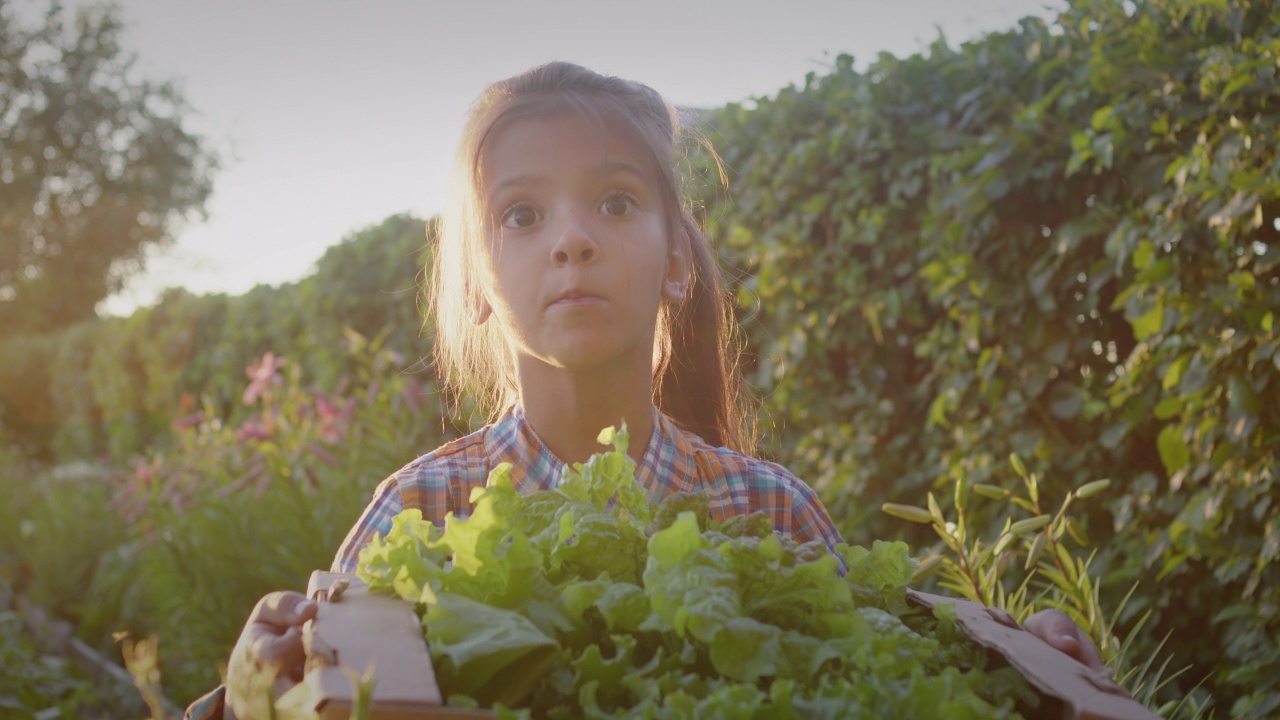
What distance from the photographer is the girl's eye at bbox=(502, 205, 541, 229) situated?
58.5 inches

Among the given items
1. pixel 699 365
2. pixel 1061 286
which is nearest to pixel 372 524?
pixel 699 365

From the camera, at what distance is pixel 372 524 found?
1428 millimetres

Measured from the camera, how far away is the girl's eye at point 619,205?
1507mm

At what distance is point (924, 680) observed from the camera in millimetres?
624

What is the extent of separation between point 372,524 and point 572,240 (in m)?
0.53

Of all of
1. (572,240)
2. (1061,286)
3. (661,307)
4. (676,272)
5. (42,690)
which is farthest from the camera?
(42,690)

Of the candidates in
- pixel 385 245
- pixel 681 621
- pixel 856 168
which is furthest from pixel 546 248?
pixel 385 245

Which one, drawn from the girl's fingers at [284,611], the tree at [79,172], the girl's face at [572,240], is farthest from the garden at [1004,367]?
the tree at [79,172]

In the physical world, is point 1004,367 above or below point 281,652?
below

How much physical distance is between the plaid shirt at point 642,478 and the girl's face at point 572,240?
174 millimetres

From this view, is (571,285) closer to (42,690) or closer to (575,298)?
(575,298)

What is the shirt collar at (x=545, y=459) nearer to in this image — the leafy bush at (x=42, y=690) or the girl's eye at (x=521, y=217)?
the girl's eye at (x=521, y=217)

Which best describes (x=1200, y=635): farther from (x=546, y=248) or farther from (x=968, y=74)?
(x=546, y=248)

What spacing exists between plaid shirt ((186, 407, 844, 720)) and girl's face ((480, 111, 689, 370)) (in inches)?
6.8
